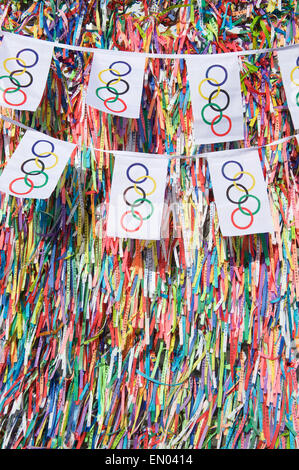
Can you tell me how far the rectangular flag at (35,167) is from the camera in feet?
4.25

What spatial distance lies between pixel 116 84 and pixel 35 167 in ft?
1.05

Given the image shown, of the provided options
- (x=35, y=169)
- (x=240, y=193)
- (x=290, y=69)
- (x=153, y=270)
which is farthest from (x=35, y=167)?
(x=290, y=69)

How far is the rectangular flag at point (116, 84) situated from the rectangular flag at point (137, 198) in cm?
14

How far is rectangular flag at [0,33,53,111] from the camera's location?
133 centimetres

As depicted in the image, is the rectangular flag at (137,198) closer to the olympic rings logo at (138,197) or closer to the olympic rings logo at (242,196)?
the olympic rings logo at (138,197)

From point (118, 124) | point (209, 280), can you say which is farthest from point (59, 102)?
point (209, 280)

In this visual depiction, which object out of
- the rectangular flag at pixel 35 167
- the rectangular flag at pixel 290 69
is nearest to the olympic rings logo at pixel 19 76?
the rectangular flag at pixel 35 167

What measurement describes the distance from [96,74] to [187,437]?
3.52 feet

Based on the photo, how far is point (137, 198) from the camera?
136cm

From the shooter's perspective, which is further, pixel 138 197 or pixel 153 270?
pixel 153 270

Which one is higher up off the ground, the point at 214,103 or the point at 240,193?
the point at 214,103

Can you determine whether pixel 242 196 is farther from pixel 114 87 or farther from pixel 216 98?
pixel 114 87
